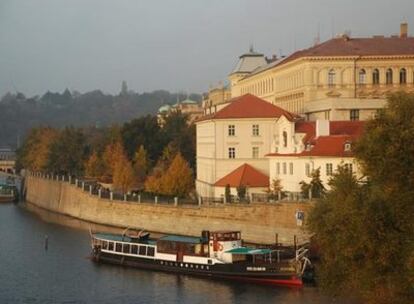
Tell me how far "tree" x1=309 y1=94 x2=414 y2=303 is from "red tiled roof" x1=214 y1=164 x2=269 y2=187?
110ft

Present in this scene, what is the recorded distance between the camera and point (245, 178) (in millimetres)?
65938

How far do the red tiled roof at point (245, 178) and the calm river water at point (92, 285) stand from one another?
1255 cm

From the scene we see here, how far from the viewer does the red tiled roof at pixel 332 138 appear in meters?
56.1

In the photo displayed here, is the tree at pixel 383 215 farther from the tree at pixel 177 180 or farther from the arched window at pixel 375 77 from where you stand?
the arched window at pixel 375 77

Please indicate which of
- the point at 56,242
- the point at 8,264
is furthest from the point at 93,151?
the point at 8,264

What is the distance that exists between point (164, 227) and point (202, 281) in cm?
1742

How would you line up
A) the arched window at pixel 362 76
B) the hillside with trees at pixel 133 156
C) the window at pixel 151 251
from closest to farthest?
the window at pixel 151 251, the hillside with trees at pixel 133 156, the arched window at pixel 362 76

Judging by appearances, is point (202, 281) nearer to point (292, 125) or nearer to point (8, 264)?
point (8, 264)

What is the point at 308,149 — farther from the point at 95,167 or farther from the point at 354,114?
the point at 95,167

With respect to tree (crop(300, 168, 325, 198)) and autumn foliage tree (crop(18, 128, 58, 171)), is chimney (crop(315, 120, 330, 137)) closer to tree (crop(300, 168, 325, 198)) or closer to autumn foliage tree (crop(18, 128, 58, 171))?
tree (crop(300, 168, 325, 198))

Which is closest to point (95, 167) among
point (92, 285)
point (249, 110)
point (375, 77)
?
point (249, 110)

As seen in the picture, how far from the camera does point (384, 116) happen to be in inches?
1217

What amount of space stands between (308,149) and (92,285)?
1987cm

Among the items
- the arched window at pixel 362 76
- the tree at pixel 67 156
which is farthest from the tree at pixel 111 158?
the arched window at pixel 362 76
